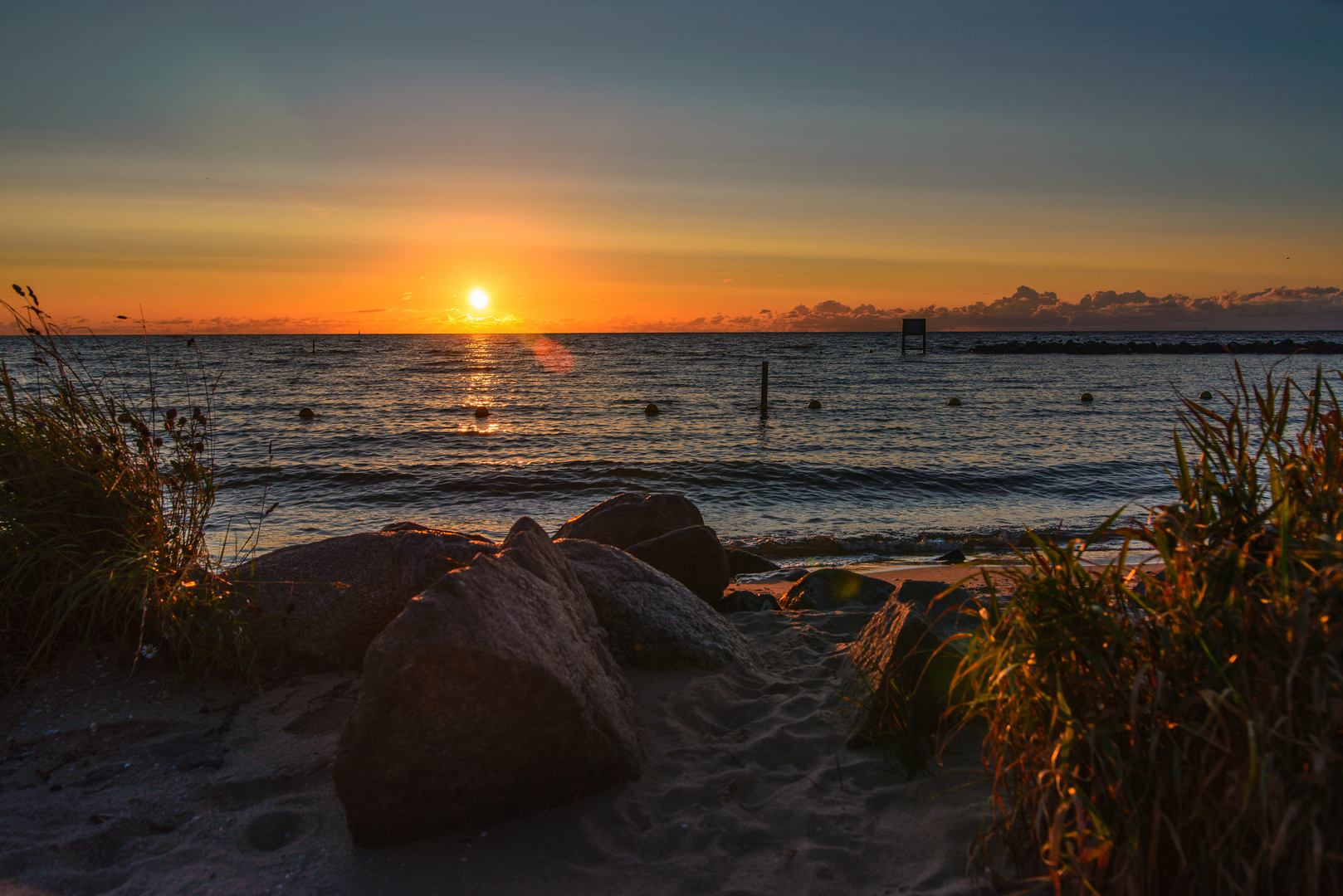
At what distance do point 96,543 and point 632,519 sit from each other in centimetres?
473

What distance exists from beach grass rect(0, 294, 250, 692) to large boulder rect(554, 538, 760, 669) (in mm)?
2078

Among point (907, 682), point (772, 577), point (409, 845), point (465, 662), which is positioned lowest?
point (772, 577)

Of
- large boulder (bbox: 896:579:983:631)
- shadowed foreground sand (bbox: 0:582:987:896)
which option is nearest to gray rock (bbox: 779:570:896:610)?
large boulder (bbox: 896:579:983:631)

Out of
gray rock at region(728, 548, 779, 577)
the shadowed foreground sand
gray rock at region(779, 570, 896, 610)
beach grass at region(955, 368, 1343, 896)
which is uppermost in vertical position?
beach grass at region(955, 368, 1343, 896)

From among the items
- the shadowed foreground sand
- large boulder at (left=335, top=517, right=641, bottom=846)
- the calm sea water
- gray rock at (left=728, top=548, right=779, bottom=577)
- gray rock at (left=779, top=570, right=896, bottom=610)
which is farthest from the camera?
the calm sea water

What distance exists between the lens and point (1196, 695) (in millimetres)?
1958

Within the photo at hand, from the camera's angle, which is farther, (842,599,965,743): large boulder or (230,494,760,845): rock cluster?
(842,599,965,743): large boulder

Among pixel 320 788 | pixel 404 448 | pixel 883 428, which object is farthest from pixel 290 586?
pixel 883 428

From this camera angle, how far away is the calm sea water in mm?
11727

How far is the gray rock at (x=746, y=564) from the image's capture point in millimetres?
9008

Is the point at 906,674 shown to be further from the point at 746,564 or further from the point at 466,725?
the point at 746,564

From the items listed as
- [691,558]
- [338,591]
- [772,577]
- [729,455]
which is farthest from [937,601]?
[729,455]

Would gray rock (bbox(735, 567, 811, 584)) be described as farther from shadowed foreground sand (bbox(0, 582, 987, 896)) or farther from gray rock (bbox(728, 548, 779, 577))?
shadowed foreground sand (bbox(0, 582, 987, 896))

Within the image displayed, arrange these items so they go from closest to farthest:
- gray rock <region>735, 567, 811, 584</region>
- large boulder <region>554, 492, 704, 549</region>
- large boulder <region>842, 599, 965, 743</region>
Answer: large boulder <region>842, 599, 965, 743</region> < large boulder <region>554, 492, 704, 549</region> < gray rock <region>735, 567, 811, 584</region>
